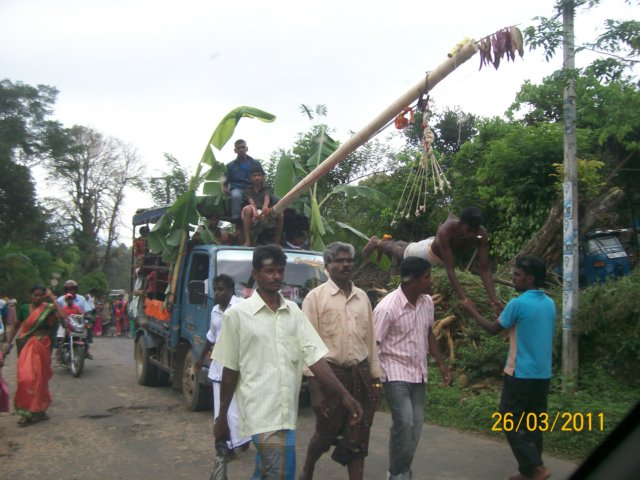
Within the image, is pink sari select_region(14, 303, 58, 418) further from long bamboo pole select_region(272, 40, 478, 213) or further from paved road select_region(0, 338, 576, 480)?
long bamboo pole select_region(272, 40, 478, 213)

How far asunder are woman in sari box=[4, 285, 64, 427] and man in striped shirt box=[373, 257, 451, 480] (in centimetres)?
495

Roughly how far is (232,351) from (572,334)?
429 cm

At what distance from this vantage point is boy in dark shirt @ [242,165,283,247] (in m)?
8.06

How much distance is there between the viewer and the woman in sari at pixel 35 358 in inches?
294

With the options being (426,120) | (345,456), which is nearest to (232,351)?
(345,456)

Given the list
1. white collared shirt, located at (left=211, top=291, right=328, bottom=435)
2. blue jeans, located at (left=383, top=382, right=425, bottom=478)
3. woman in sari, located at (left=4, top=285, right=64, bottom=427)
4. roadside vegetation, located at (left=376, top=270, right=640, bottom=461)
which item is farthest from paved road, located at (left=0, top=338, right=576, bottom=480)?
white collared shirt, located at (left=211, top=291, right=328, bottom=435)

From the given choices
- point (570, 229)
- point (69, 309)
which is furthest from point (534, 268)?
point (69, 309)

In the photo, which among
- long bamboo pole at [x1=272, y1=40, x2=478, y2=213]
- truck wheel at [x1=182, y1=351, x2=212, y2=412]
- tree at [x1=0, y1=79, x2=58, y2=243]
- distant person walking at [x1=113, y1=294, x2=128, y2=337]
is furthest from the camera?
tree at [x1=0, y1=79, x2=58, y2=243]

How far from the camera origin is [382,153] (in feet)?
56.1

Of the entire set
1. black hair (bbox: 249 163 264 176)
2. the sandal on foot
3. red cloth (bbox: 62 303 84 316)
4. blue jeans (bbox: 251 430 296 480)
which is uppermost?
black hair (bbox: 249 163 264 176)

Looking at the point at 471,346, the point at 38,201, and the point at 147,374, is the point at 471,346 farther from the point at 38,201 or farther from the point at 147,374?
the point at 38,201

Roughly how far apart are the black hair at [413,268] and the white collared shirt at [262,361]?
4.10 feet

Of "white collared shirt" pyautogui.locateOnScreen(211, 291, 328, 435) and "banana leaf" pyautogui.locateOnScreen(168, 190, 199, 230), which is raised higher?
"banana leaf" pyautogui.locateOnScreen(168, 190, 199, 230)

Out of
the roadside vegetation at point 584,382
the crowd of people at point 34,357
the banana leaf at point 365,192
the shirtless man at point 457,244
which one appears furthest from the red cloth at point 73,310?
the shirtless man at point 457,244
